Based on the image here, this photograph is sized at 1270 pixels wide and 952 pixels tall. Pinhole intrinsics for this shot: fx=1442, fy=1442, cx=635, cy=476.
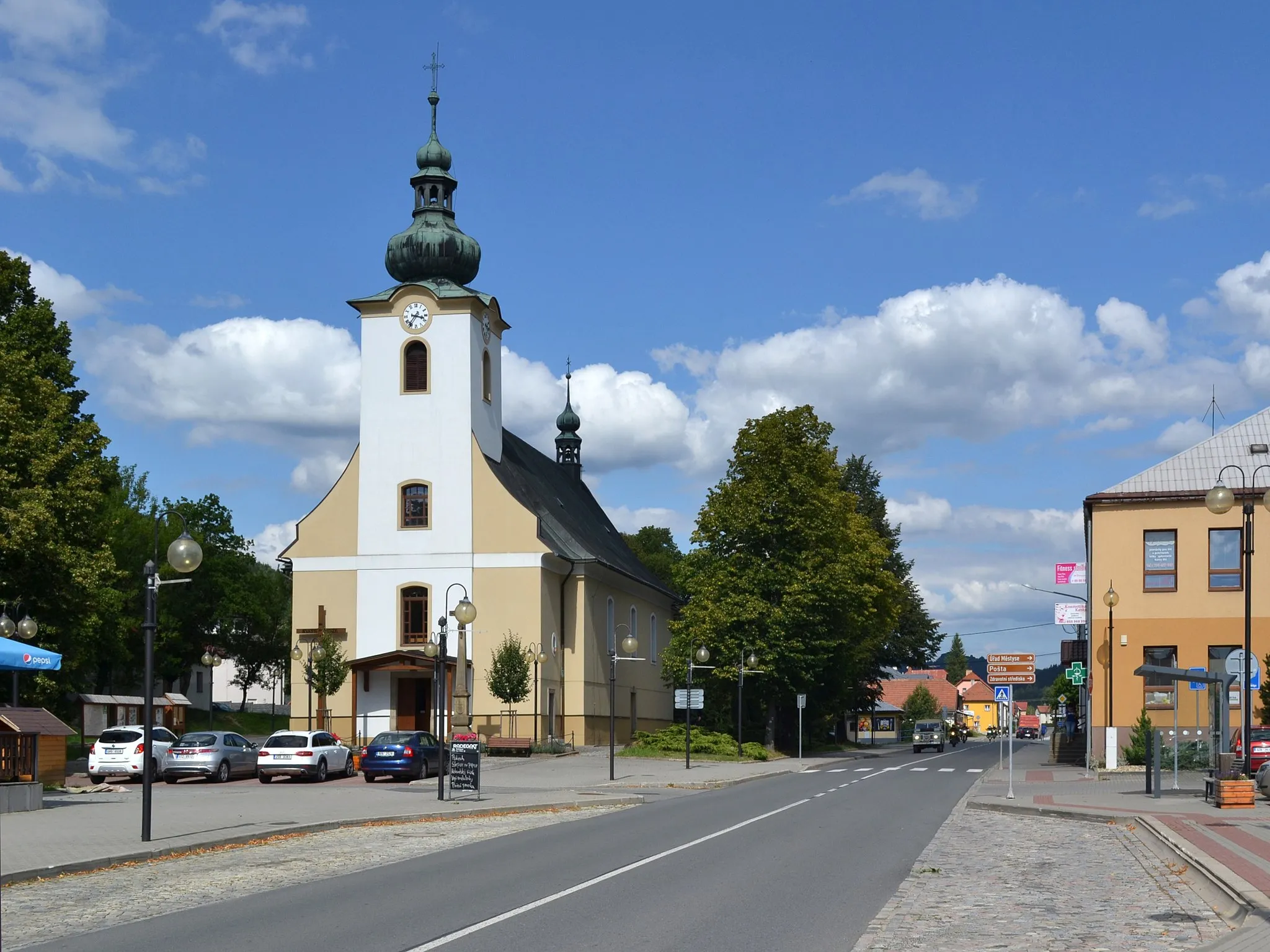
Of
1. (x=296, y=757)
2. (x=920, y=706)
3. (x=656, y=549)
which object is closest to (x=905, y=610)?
(x=656, y=549)

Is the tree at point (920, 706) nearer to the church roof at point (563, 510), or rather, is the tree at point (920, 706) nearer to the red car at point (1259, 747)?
the church roof at point (563, 510)

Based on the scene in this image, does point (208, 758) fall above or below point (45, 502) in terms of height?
below

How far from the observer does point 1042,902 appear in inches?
499

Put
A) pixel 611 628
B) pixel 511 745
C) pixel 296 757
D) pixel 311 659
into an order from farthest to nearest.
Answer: pixel 611 628 < pixel 311 659 < pixel 511 745 < pixel 296 757

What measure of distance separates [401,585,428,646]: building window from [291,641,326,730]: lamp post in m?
3.37

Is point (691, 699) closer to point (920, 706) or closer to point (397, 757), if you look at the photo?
point (397, 757)

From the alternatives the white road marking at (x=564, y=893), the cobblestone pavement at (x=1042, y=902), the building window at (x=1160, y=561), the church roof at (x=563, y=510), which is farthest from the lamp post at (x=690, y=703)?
the cobblestone pavement at (x=1042, y=902)

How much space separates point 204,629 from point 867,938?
73145 mm

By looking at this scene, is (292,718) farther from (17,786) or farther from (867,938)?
(867,938)

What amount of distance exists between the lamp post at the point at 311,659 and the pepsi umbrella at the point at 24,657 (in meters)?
24.5

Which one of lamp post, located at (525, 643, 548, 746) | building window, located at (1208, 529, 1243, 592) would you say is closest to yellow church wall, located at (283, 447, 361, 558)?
lamp post, located at (525, 643, 548, 746)

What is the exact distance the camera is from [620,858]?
641 inches

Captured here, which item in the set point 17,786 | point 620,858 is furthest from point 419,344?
point 620,858

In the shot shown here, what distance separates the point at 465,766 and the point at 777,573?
27.6 meters
